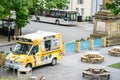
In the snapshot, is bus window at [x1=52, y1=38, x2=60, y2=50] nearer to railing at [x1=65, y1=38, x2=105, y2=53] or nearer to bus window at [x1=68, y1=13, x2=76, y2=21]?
railing at [x1=65, y1=38, x2=105, y2=53]

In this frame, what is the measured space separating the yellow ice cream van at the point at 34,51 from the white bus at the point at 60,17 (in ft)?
81.9

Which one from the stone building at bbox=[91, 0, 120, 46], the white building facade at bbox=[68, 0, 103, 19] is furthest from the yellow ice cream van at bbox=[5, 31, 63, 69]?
the white building facade at bbox=[68, 0, 103, 19]


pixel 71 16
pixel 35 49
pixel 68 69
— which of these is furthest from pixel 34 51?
pixel 71 16

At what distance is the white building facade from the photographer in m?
57.3

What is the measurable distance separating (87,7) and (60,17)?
24.9 feet

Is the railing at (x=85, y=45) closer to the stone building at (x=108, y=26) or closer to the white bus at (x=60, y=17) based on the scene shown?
the stone building at (x=108, y=26)

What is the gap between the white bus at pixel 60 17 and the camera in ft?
166

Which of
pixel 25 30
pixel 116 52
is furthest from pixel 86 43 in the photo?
pixel 25 30

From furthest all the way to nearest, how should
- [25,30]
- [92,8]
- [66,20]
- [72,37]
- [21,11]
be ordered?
[92,8] < [66,20] < [25,30] < [72,37] < [21,11]

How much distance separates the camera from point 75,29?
47188mm

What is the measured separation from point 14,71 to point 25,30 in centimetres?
2162

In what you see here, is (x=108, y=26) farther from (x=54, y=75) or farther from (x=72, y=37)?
(x=54, y=75)

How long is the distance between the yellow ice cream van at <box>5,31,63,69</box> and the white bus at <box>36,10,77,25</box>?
24952 millimetres

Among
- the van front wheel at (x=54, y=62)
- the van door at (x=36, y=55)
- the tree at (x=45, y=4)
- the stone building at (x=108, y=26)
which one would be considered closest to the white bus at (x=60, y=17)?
the tree at (x=45, y=4)
